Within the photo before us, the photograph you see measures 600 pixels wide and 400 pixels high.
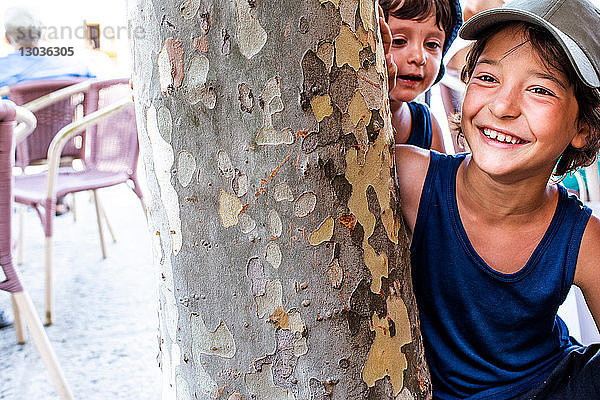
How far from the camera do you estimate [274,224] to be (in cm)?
65

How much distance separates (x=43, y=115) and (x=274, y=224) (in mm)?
2640

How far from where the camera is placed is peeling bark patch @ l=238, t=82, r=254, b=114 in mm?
627

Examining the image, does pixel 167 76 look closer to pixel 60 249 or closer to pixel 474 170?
pixel 474 170

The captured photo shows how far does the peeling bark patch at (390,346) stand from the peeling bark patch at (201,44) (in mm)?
379

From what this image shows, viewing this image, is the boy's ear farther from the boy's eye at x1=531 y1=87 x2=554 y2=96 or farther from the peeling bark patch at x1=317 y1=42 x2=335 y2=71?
the peeling bark patch at x1=317 y1=42 x2=335 y2=71

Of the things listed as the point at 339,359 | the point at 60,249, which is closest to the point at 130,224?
the point at 60,249

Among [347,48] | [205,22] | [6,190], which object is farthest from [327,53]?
[6,190]

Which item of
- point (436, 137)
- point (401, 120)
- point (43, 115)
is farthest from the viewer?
point (43, 115)

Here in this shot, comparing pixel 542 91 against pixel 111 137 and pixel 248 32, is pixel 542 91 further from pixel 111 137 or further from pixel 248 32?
pixel 111 137

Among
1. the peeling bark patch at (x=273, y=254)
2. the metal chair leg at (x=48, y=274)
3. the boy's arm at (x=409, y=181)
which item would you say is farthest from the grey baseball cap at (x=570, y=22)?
the metal chair leg at (x=48, y=274)

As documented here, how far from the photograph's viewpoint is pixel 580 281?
106cm

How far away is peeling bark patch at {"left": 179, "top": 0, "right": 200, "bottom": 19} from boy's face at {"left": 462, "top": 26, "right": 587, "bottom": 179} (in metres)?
0.58

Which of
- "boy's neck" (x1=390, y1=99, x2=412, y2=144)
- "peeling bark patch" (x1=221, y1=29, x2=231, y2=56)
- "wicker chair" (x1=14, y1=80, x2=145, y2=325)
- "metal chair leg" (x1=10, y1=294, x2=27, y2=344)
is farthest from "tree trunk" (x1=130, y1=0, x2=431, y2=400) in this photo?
"wicker chair" (x1=14, y1=80, x2=145, y2=325)

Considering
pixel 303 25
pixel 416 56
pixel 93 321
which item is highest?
pixel 416 56
